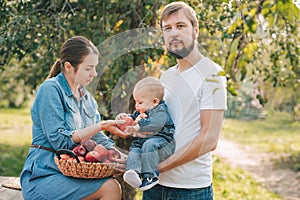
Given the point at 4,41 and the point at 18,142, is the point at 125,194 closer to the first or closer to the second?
the point at 4,41

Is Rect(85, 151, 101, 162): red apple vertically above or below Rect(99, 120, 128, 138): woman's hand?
below

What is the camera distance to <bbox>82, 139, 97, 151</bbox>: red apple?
2473 millimetres

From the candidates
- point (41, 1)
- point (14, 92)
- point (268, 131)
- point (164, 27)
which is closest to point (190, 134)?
point (164, 27)

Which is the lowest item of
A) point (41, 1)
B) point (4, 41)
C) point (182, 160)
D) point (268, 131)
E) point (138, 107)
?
point (268, 131)

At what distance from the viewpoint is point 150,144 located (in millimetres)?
2305

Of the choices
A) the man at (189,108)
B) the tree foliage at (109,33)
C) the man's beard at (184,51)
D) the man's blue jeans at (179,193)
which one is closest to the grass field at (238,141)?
the tree foliage at (109,33)

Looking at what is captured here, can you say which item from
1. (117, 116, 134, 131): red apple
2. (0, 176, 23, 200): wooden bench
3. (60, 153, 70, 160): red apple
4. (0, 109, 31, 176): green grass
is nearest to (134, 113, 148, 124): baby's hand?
(117, 116, 134, 131): red apple

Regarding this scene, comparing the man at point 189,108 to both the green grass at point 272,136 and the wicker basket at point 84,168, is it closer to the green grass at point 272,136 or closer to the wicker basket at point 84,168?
the wicker basket at point 84,168

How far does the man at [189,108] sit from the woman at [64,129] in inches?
10.7

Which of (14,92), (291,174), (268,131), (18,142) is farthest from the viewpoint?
(14,92)

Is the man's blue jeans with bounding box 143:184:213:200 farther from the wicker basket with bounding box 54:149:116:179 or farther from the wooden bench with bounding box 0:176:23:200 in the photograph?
the wooden bench with bounding box 0:176:23:200

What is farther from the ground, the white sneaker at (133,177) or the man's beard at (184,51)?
the man's beard at (184,51)

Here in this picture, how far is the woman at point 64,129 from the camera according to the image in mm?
2432

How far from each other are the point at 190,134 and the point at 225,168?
5873mm
